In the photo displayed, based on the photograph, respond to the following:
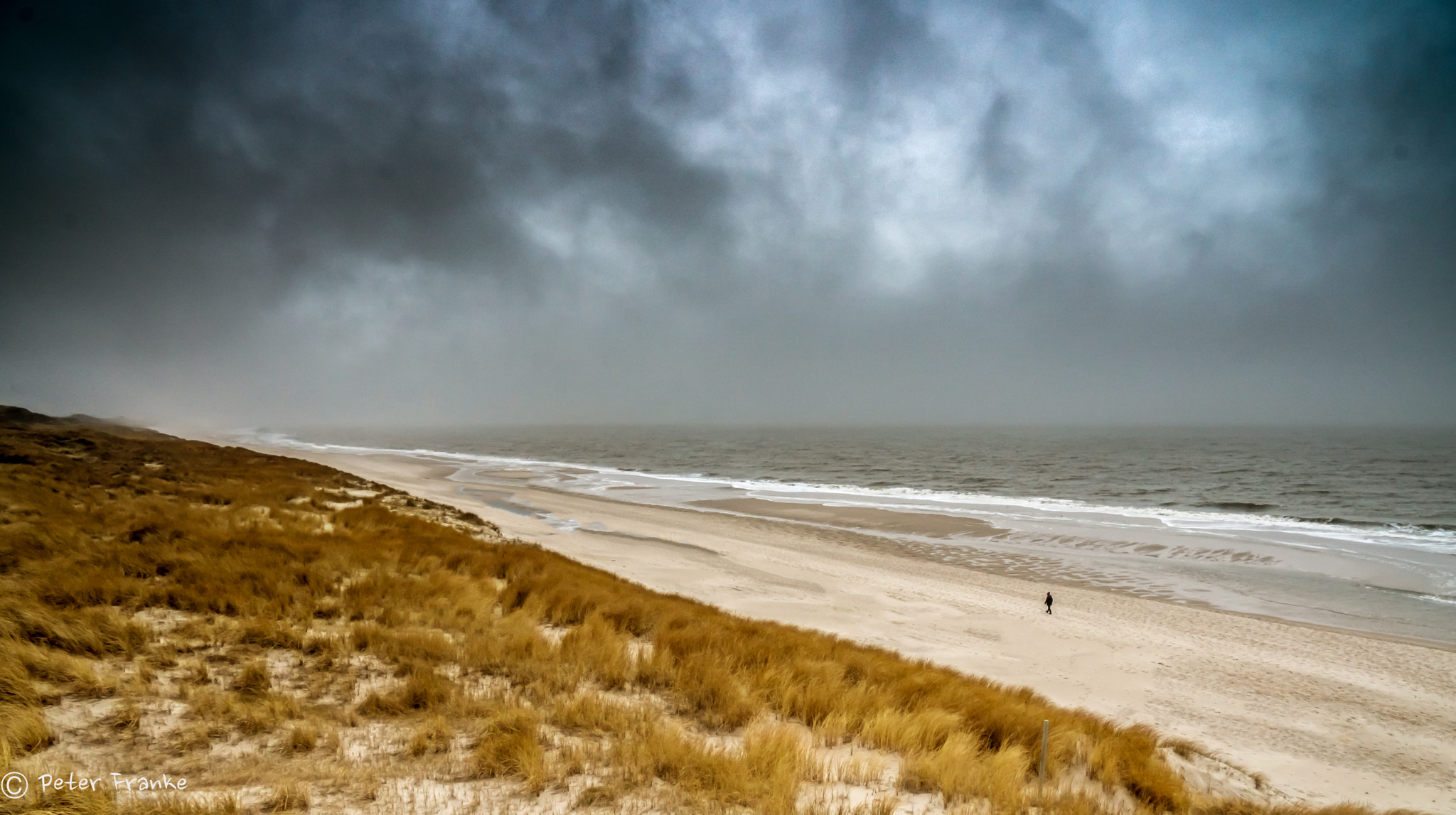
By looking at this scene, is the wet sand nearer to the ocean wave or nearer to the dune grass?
the ocean wave

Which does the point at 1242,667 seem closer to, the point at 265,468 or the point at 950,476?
the point at 265,468

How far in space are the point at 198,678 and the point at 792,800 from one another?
19.4ft

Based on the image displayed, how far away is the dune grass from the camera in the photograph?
16.2 feet

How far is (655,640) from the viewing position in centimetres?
848
